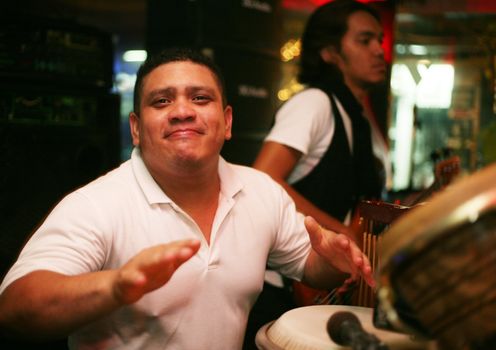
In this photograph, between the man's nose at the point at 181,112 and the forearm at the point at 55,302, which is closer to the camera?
the forearm at the point at 55,302

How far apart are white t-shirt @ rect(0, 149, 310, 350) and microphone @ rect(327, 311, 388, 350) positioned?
0.59 m

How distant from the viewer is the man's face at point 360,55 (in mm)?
3219

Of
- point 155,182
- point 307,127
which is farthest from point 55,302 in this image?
point 307,127

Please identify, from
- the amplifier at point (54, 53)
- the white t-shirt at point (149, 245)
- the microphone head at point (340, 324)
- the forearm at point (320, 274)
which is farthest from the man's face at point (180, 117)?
the amplifier at point (54, 53)

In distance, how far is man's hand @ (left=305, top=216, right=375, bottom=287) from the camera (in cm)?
186

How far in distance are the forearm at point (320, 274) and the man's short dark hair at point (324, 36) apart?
123 centimetres

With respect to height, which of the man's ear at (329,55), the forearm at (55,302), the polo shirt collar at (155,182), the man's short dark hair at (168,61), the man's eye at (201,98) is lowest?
the forearm at (55,302)

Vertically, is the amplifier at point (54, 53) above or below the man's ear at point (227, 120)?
above

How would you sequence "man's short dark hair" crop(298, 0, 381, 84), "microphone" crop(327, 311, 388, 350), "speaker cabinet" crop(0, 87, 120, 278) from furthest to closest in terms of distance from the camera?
"man's short dark hair" crop(298, 0, 381, 84)
"speaker cabinet" crop(0, 87, 120, 278)
"microphone" crop(327, 311, 388, 350)

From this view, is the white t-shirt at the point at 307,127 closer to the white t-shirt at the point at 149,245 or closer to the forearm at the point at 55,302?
the white t-shirt at the point at 149,245

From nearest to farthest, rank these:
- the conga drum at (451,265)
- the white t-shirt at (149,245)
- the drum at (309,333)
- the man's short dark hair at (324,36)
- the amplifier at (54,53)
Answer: the conga drum at (451,265)
the drum at (309,333)
the white t-shirt at (149,245)
the amplifier at (54,53)
the man's short dark hair at (324,36)

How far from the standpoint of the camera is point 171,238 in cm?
194

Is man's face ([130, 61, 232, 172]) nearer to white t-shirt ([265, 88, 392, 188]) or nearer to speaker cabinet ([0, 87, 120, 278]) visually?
white t-shirt ([265, 88, 392, 188])

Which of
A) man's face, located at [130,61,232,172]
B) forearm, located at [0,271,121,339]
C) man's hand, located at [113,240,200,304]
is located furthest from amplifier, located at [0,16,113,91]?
man's hand, located at [113,240,200,304]
